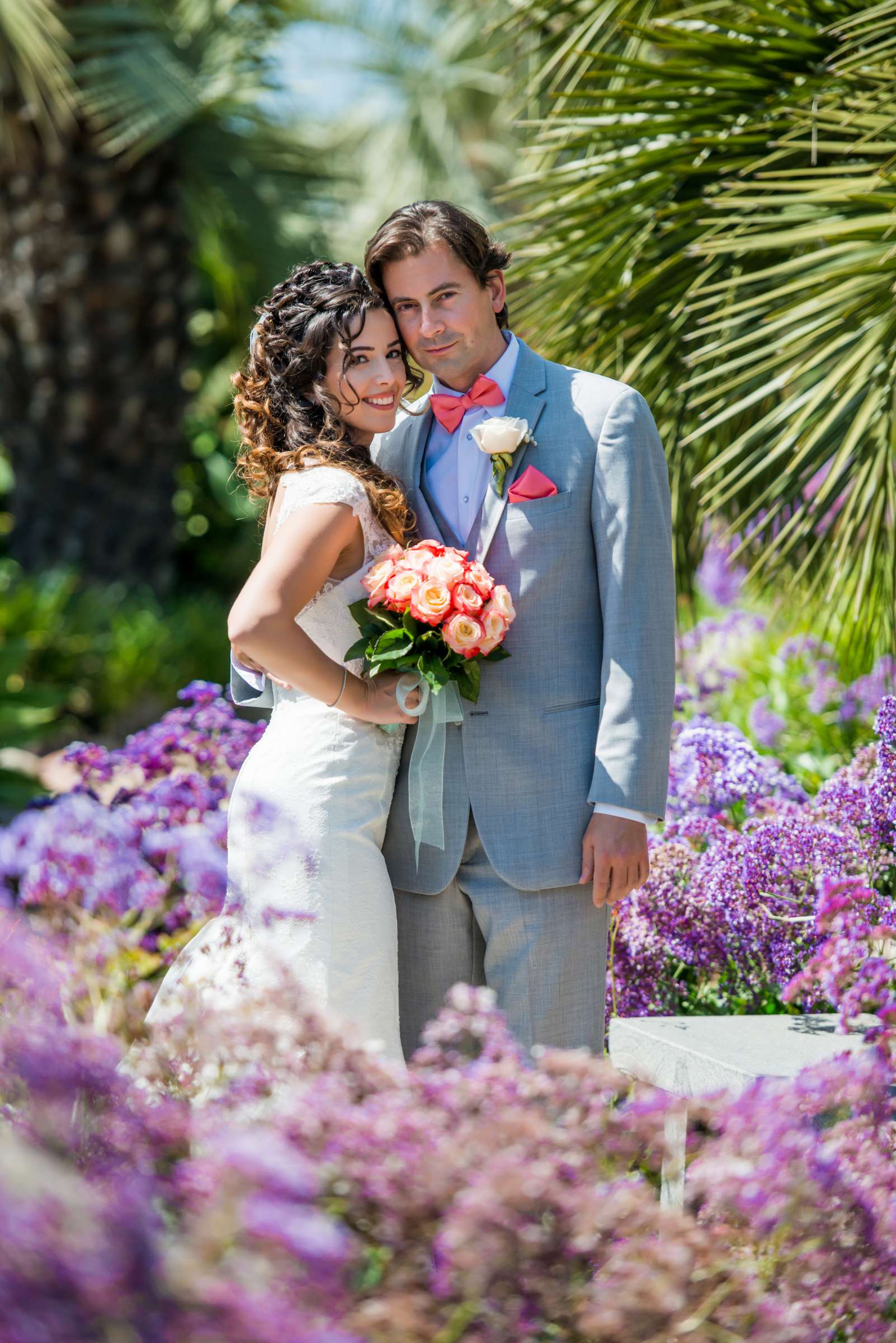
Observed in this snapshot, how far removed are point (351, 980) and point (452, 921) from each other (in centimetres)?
26

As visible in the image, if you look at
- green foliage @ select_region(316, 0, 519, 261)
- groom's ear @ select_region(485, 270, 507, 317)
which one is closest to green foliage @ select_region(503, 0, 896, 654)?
groom's ear @ select_region(485, 270, 507, 317)

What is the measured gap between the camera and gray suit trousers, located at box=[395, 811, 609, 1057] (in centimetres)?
236

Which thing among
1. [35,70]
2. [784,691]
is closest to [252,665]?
[784,691]

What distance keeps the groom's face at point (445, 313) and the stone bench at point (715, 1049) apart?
4.53 feet

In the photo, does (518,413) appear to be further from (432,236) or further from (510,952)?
(510,952)

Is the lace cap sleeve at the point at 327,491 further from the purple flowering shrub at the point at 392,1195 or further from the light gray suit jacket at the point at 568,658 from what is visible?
the purple flowering shrub at the point at 392,1195

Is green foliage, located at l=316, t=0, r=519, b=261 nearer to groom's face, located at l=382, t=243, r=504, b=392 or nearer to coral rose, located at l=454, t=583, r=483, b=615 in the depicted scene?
groom's face, located at l=382, t=243, r=504, b=392

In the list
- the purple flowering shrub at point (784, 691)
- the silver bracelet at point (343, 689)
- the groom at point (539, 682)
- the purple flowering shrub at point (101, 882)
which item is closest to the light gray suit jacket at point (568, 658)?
the groom at point (539, 682)

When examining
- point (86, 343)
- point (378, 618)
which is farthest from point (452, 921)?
point (86, 343)

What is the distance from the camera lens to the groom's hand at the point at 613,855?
230 cm

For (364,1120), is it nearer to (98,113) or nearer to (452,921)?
(452,921)

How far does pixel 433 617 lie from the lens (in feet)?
7.16

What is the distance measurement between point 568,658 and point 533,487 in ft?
1.10

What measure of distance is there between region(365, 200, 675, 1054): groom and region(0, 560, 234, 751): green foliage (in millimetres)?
5102
